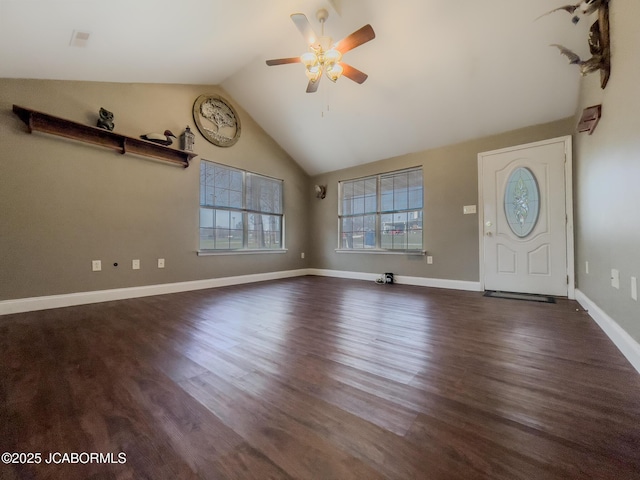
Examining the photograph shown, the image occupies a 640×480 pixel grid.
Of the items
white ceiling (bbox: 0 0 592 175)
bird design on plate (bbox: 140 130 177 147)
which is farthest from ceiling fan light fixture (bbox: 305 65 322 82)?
bird design on plate (bbox: 140 130 177 147)

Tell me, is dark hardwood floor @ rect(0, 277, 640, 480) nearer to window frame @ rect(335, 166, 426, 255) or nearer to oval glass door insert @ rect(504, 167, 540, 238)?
oval glass door insert @ rect(504, 167, 540, 238)

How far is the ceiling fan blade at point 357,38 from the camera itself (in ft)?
7.52

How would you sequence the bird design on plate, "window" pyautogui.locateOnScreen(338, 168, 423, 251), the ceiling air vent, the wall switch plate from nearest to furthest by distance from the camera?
the wall switch plate
the ceiling air vent
the bird design on plate
"window" pyautogui.locateOnScreen(338, 168, 423, 251)

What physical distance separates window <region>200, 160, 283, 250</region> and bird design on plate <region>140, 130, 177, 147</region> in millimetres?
558

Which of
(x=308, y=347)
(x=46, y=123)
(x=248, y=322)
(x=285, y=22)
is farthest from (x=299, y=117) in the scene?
(x=308, y=347)

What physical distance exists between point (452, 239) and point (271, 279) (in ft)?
10.5

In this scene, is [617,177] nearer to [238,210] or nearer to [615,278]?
[615,278]

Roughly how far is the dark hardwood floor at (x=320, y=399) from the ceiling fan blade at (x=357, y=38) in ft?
8.57

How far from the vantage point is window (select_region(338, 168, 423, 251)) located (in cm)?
436

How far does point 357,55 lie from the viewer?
3.16 m

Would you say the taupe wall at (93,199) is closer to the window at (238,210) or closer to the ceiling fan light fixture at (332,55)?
the window at (238,210)

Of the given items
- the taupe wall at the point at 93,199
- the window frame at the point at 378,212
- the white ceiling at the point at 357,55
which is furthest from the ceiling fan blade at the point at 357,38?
the taupe wall at the point at 93,199

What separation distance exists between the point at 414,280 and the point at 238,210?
3.25m

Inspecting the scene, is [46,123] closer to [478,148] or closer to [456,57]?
[456,57]
